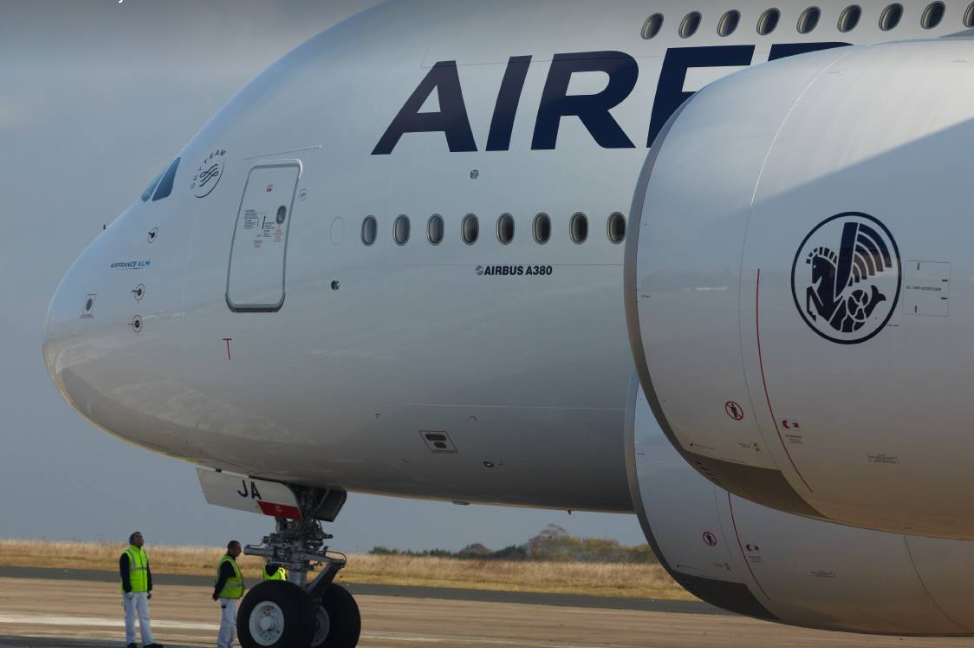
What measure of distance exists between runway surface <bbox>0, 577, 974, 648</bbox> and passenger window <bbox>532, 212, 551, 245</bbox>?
8.32 m

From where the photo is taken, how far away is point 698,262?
7.73 m

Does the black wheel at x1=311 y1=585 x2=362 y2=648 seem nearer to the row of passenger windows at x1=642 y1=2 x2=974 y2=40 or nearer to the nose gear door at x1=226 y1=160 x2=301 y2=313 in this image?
the nose gear door at x1=226 y1=160 x2=301 y2=313

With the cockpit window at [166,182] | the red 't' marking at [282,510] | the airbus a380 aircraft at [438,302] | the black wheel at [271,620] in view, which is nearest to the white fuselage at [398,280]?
the airbus a380 aircraft at [438,302]

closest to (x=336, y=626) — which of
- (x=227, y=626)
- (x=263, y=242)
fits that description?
(x=227, y=626)

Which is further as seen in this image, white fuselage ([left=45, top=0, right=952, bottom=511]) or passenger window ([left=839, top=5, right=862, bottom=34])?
white fuselage ([left=45, top=0, right=952, bottom=511])

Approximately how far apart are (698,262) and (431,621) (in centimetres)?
1754

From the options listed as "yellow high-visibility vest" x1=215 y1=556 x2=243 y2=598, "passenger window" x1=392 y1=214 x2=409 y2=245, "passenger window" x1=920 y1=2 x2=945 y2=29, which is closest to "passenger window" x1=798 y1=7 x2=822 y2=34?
"passenger window" x1=920 y1=2 x2=945 y2=29

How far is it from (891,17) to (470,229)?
3523 millimetres

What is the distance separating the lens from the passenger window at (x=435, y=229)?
12.1 m

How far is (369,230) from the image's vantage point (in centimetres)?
1245

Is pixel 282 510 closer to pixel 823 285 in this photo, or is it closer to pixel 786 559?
pixel 786 559

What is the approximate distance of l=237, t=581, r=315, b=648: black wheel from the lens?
44.0ft

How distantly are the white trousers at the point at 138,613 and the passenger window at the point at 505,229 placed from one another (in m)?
7.56

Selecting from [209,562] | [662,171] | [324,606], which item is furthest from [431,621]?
[209,562]
